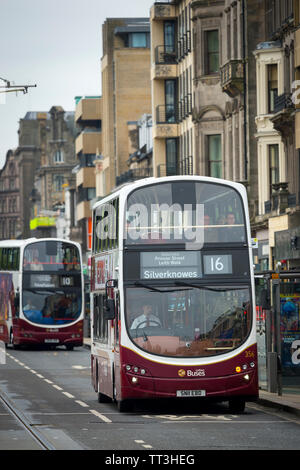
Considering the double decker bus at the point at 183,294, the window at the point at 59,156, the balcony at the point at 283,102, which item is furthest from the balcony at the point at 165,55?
the window at the point at 59,156

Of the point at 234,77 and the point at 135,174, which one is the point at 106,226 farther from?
the point at 135,174

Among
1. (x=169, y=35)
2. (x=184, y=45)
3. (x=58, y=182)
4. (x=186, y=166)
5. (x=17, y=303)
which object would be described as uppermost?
(x=58, y=182)

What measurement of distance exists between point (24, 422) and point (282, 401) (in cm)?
498

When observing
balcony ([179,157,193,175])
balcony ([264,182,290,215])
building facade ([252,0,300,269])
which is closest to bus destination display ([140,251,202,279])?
building facade ([252,0,300,269])

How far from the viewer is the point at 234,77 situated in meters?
52.2

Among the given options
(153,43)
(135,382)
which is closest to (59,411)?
(135,382)

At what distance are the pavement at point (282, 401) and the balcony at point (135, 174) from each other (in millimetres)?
55260

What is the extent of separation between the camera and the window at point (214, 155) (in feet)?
194

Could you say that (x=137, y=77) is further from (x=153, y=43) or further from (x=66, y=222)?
(x=66, y=222)

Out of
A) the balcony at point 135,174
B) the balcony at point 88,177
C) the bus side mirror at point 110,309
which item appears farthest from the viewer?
the balcony at point 88,177

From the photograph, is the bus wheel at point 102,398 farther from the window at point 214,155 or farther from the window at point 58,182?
the window at point 58,182

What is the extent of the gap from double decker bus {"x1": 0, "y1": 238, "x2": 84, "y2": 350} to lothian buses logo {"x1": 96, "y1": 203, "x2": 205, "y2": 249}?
28.2 m

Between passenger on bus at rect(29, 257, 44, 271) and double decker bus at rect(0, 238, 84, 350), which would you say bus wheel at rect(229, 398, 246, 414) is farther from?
passenger on bus at rect(29, 257, 44, 271)

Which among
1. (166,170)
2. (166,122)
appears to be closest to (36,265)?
(166,170)
